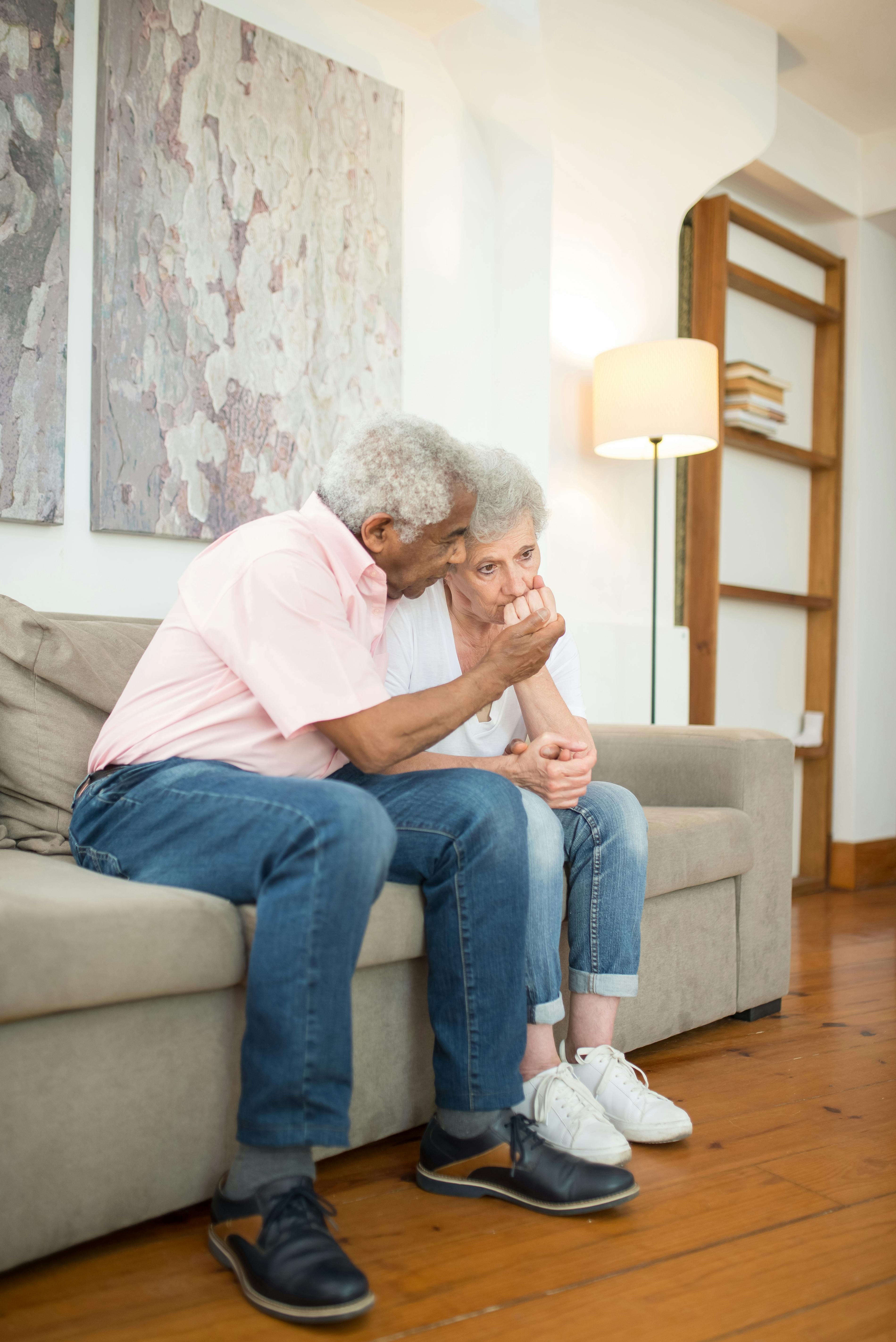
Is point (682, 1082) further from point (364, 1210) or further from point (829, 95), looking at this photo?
point (829, 95)

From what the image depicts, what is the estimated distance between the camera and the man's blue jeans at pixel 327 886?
3.94ft

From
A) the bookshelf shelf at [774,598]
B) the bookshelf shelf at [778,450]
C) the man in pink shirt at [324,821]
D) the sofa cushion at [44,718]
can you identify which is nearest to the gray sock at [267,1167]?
the man in pink shirt at [324,821]

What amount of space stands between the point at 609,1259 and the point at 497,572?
3.36 feet

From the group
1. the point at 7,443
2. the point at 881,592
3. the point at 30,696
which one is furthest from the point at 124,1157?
the point at 881,592

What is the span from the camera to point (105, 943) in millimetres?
1184

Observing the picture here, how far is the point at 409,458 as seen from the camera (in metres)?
1.56

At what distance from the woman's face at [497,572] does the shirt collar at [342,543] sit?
0.96 ft

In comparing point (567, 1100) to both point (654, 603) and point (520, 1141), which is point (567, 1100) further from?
point (654, 603)

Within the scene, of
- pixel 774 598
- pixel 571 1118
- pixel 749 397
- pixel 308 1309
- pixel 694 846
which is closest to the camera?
pixel 308 1309

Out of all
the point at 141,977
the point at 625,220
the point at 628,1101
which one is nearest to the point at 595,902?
the point at 628,1101

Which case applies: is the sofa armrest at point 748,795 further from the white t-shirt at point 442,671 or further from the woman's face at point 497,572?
the woman's face at point 497,572

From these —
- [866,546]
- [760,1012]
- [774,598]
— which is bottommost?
[760,1012]

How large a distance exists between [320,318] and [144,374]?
1.72 ft

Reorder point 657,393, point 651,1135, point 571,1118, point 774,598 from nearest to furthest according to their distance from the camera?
point 571,1118, point 651,1135, point 657,393, point 774,598
